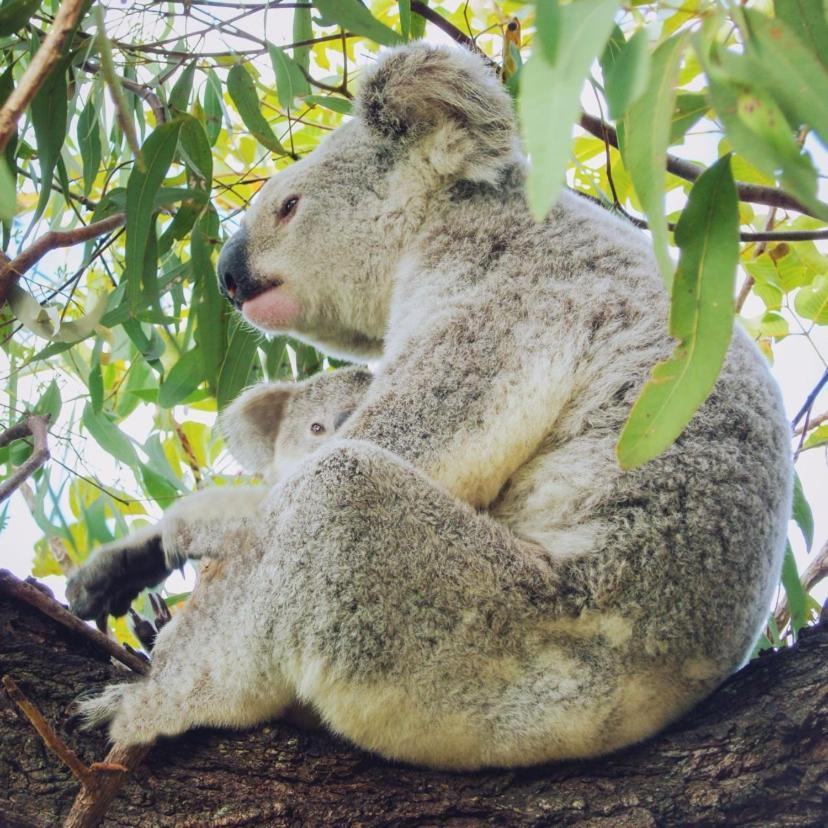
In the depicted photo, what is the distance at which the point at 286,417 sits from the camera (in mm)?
3373

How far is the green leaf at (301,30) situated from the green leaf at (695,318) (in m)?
2.08

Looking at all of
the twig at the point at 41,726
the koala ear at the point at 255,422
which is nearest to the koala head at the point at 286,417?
the koala ear at the point at 255,422

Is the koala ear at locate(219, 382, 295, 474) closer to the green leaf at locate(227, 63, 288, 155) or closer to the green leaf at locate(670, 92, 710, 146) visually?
the green leaf at locate(227, 63, 288, 155)

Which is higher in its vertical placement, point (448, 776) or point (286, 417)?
point (286, 417)

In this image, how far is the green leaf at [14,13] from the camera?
7.52 ft

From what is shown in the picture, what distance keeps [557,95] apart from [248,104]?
2.00m

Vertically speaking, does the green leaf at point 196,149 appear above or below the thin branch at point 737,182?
above

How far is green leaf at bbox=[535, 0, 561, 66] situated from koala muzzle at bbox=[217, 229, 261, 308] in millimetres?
1863

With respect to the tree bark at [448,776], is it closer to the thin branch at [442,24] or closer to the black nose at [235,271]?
the black nose at [235,271]

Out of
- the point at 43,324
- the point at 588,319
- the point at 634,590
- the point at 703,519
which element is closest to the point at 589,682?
the point at 634,590

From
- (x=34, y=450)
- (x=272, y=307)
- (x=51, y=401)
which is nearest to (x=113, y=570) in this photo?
(x=34, y=450)

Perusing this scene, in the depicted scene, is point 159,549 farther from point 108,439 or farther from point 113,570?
point 108,439

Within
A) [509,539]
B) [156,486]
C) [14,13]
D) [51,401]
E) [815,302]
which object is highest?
[14,13]

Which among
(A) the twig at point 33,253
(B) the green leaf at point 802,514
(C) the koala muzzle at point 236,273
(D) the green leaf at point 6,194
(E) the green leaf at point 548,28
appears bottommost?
(B) the green leaf at point 802,514
